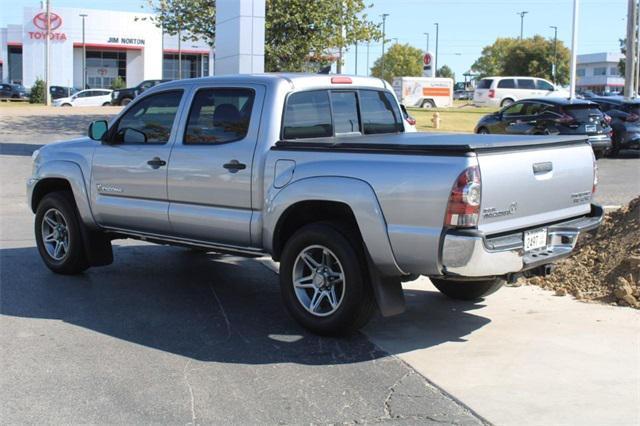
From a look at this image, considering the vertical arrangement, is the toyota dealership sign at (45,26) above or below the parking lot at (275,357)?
above

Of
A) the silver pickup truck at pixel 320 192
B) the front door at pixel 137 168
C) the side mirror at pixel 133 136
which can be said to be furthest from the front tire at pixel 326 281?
the side mirror at pixel 133 136

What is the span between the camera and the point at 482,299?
7.14 meters

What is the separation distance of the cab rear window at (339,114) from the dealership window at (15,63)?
80.9 meters

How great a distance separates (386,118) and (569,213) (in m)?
2.18

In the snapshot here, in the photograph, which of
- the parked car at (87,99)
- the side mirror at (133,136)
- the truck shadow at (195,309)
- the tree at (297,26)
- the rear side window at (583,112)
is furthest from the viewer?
the parked car at (87,99)

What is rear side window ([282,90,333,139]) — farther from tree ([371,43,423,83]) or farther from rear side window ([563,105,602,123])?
tree ([371,43,423,83])

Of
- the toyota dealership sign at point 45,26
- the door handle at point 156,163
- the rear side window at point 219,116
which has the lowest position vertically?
the door handle at point 156,163

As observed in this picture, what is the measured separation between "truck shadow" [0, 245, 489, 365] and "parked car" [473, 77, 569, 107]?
37500 mm

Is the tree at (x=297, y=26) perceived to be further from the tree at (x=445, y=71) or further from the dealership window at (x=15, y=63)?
the tree at (x=445, y=71)

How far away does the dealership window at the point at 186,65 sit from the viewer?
82250mm

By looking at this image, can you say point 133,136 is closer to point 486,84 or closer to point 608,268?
point 608,268

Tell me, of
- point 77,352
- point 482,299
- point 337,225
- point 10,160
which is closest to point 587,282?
point 482,299

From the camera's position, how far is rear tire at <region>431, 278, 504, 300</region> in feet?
22.3

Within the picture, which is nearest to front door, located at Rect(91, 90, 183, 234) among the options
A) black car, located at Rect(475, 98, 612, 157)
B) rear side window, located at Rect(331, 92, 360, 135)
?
rear side window, located at Rect(331, 92, 360, 135)
